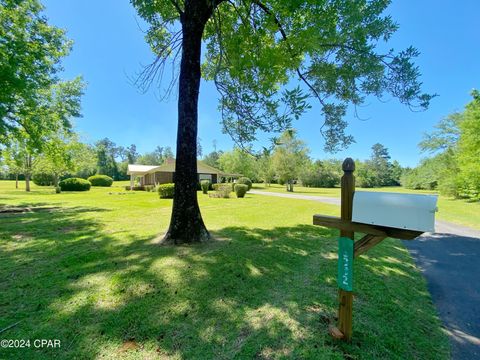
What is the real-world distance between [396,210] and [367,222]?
25 centimetres

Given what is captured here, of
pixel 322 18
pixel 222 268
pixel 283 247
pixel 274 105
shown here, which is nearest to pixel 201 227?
pixel 222 268

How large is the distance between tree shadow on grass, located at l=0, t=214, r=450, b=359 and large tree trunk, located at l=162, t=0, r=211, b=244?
0.50m

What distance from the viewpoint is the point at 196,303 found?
291 cm

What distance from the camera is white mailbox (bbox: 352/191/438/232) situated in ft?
5.84

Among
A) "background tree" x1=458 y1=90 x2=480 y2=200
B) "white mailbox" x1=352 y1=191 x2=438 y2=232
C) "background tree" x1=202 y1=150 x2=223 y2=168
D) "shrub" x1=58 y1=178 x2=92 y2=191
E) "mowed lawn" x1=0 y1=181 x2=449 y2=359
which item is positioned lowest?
"mowed lawn" x1=0 y1=181 x2=449 y2=359

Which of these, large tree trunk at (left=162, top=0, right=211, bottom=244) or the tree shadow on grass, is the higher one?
large tree trunk at (left=162, top=0, right=211, bottom=244)

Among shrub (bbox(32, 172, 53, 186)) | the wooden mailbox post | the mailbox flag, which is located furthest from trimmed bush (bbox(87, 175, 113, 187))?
the mailbox flag

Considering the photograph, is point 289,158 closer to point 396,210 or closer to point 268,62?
point 268,62

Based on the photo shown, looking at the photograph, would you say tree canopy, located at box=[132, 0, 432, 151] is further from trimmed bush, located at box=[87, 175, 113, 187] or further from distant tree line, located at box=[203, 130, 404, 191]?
trimmed bush, located at box=[87, 175, 113, 187]

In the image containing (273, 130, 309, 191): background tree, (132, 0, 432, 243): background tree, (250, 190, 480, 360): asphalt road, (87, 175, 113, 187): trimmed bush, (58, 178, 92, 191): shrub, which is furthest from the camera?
(87, 175, 113, 187): trimmed bush

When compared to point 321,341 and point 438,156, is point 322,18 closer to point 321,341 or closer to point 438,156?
point 321,341

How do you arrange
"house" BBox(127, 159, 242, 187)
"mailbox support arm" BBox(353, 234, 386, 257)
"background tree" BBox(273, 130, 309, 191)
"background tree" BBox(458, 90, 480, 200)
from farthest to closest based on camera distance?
"background tree" BBox(273, 130, 309, 191)
"house" BBox(127, 159, 242, 187)
"background tree" BBox(458, 90, 480, 200)
"mailbox support arm" BBox(353, 234, 386, 257)

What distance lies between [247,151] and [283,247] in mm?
2773

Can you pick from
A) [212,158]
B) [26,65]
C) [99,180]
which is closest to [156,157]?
[212,158]
